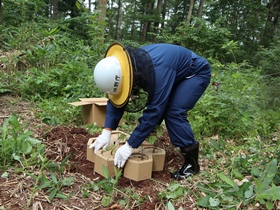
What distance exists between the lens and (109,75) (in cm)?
191

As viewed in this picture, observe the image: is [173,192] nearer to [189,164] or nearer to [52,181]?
[189,164]

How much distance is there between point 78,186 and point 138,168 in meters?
0.48

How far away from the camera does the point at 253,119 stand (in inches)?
139

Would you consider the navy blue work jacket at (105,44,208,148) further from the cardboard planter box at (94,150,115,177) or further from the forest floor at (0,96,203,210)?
the forest floor at (0,96,203,210)

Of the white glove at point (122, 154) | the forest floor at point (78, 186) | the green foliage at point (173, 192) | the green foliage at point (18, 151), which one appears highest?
the white glove at point (122, 154)

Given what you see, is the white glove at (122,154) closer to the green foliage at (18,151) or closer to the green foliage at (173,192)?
the green foliage at (173,192)

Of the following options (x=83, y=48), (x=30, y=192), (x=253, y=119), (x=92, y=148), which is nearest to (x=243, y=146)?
(x=253, y=119)

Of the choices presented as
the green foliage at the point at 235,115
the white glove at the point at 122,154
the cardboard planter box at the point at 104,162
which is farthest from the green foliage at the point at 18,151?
the green foliage at the point at 235,115

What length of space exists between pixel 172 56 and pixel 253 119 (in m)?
2.00

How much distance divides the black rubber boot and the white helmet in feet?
2.72

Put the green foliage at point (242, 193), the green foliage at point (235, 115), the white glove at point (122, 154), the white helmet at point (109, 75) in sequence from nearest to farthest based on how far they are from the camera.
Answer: the green foliage at point (242, 193) < the white helmet at point (109, 75) < the white glove at point (122, 154) < the green foliage at point (235, 115)

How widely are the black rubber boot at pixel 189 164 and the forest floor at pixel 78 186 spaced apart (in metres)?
0.08

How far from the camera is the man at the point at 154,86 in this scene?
1916mm

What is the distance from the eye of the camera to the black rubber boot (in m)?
2.26
